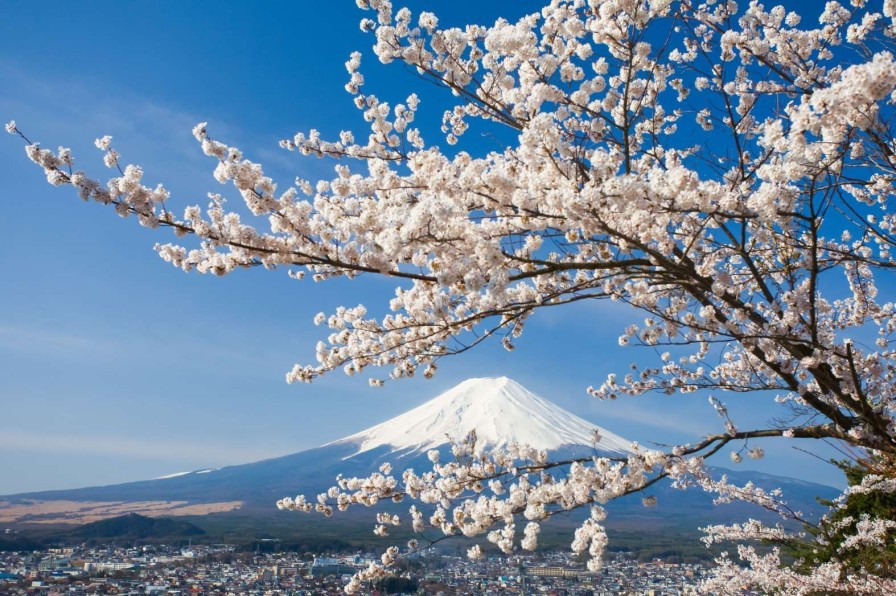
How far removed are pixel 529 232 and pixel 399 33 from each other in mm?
2007

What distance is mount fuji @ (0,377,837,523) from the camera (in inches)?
3002

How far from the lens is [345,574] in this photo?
28.7 meters

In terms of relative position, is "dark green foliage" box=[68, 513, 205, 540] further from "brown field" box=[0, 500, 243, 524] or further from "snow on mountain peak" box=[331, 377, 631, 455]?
"snow on mountain peak" box=[331, 377, 631, 455]

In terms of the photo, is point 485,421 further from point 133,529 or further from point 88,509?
point 133,529

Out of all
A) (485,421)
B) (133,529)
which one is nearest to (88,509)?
(133,529)

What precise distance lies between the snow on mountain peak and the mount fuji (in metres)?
0.20

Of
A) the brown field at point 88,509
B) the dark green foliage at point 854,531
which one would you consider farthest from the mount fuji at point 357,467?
the dark green foliage at point 854,531

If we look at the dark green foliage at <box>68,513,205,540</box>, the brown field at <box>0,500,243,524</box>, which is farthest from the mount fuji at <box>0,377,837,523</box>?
→ the dark green foliage at <box>68,513,205,540</box>

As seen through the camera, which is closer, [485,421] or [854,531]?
[854,531]

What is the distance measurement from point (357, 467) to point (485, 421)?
24.2 meters

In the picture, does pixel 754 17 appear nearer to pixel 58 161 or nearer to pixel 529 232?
pixel 529 232

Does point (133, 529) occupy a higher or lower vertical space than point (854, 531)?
lower

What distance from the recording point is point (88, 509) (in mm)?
75000

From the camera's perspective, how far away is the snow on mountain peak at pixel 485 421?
313 ft
